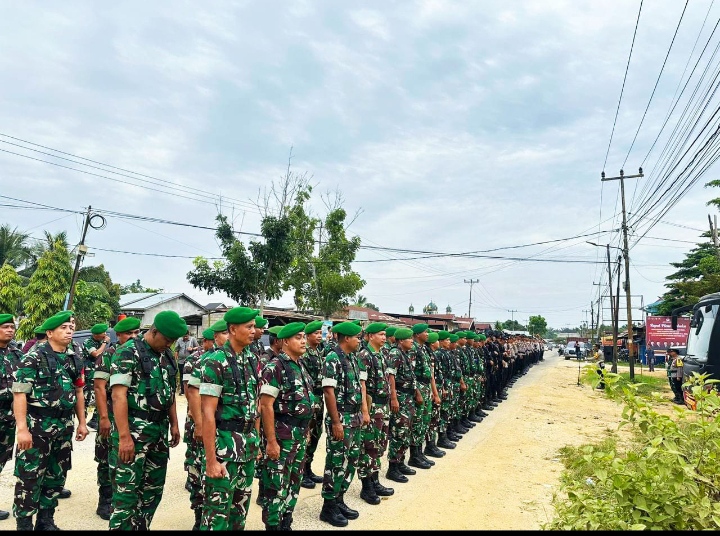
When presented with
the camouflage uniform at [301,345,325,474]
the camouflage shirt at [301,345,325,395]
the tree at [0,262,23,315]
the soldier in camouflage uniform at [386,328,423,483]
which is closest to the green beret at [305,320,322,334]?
the camouflage uniform at [301,345,325,474]

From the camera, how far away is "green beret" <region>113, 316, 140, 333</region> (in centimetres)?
514

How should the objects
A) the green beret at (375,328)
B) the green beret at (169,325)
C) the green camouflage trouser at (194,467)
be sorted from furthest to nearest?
the green beret at (375,328), the green camouflage trouser at (194,467), the green beret at (169,325)

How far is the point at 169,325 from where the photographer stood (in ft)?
11.6

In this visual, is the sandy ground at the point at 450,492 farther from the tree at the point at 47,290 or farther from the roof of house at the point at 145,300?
the roof of house at the point at 145,300

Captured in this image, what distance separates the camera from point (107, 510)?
459 centimetres

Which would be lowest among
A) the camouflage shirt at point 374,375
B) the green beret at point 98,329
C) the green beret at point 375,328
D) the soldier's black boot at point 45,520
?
the soldier's black boot at point 45,520

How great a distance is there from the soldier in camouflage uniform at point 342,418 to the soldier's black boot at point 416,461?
206 cm

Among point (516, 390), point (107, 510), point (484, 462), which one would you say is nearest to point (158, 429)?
point (107, 510)

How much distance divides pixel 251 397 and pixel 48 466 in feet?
6.65

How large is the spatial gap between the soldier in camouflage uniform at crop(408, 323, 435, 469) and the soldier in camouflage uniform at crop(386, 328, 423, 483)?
0.75 ft

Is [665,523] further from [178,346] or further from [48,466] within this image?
[178,346]

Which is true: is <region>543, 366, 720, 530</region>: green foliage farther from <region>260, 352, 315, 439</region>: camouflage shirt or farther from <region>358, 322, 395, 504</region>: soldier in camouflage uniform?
<region>260, 352, 315, 439</region>: camouflage shirt

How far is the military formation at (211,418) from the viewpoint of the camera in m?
3.28

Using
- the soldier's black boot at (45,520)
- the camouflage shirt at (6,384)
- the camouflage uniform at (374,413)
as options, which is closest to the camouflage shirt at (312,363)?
the camouflage uniform at (374,413)
